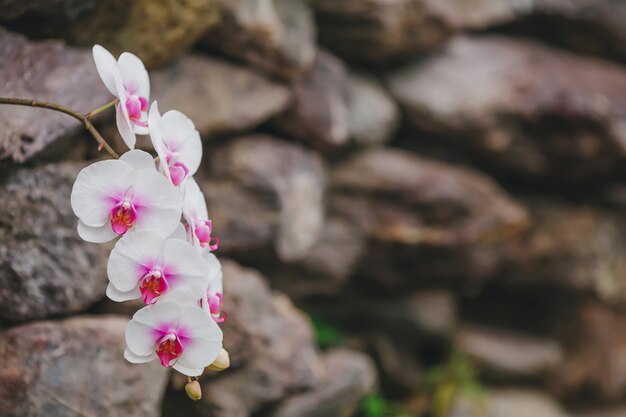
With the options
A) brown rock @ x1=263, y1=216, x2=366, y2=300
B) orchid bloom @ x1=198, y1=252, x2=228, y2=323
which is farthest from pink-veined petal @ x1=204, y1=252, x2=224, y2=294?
brown rock @ x1=263, y1=216, x2=366, y2=300

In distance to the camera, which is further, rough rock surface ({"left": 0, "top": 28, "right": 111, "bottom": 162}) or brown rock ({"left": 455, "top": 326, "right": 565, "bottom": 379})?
brown rock ({"left": 455, "top": 326, "right": 565, "bottom": 379})

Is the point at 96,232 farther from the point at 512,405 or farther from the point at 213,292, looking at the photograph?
the point at 512,405

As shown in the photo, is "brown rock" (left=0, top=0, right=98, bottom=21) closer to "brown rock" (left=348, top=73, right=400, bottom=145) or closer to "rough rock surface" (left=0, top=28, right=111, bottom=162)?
"rough rock surface" (left=0, top=28, right=111, bottom=162)

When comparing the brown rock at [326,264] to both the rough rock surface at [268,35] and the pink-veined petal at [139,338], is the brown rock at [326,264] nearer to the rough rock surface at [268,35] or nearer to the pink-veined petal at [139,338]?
the rough rock surface at [268,35]

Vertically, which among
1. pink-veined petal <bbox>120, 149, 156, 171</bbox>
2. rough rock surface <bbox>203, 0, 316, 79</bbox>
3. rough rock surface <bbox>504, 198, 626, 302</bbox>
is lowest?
rough rock surface <bbox>504, 198, 626, 302</bbox>

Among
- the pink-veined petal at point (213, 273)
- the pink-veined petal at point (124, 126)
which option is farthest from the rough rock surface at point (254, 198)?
the pink-veined petal at point (124, 126)

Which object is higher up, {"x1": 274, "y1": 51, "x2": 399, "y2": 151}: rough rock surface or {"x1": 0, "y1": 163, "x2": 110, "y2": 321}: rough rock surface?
{"x1": 0, "y1": 163, "x2": 110, "y2": 321}: rough rock surface

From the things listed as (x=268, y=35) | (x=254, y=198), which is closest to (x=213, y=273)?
(x=254, y=198)
